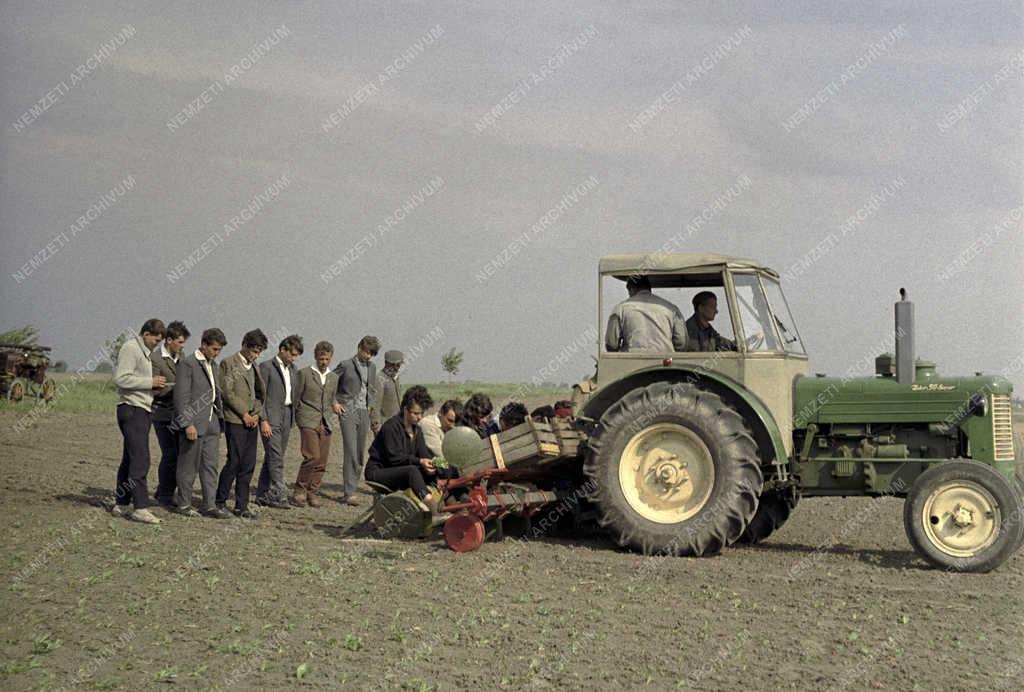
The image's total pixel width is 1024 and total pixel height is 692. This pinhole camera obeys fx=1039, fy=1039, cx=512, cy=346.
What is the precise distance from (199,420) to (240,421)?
0.48 m

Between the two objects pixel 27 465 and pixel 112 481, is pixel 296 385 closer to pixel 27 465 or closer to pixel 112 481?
pixel 112 481

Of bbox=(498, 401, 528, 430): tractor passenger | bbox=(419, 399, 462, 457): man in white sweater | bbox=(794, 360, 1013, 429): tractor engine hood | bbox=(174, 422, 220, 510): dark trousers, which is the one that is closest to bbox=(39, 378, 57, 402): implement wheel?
bbox=(174, 422, 220, 510): dark trousers

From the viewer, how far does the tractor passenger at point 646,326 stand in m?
8.41

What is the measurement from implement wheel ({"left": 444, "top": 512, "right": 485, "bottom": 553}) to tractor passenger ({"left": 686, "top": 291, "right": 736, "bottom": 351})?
222 centimetres

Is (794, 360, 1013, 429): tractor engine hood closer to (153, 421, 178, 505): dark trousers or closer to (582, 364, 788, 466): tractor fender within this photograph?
(582, 364, 788, 466): tractor fender

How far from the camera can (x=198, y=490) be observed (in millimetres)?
11227

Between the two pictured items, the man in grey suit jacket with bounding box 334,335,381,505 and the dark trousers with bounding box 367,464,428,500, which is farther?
the man in grey suit jacket with bounding box 334,335,381,505

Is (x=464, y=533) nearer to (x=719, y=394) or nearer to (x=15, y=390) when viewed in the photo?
(x=719, y=394)

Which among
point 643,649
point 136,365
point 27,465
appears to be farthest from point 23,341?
point 643,649

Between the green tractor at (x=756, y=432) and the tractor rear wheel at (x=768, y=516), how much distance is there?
248 millimetres

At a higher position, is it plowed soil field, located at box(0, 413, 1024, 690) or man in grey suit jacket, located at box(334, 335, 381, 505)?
man in grey suit jacket, located at box(334, 335, 381, 505)

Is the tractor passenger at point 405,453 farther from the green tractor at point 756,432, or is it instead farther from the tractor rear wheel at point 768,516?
the tractor rear wheel at point 768,516

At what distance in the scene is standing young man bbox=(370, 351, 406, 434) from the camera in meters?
11.6

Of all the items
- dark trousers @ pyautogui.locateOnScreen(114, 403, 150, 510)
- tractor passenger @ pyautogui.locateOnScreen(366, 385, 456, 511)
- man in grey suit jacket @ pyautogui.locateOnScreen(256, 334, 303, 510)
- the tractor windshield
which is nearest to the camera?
the tractor windshield
